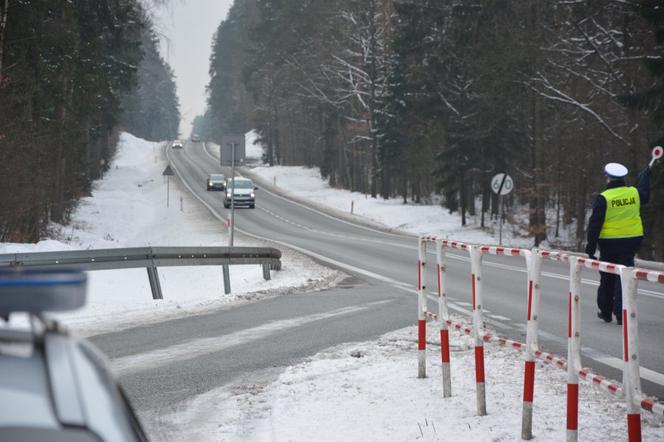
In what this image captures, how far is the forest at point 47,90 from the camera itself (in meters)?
22.3

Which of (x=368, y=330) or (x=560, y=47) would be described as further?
(x=560, y=47)

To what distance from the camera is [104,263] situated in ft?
49.0

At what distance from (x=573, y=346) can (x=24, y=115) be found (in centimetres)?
2315

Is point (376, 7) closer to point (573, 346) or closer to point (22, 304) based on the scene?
point (573, 346)

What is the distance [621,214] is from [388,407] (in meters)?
5.09

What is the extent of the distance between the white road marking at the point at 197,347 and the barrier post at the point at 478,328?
3.62 meters

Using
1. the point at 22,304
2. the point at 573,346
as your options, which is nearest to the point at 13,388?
the point at 22,304

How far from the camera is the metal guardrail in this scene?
13680 mm

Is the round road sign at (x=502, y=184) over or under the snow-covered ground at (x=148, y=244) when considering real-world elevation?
over

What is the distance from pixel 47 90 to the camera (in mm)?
29750

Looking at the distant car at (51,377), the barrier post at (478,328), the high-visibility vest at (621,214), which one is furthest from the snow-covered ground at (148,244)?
the high-visibility vest at (621,214)

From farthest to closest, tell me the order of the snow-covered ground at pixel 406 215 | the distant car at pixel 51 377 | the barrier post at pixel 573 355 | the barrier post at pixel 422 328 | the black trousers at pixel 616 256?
the snow-covered ground at pixel 406 215
the black trousers at pixel 616 256
the barrier post at pixel 422 328
the barrier post at pixel 573 355
the distant car at pixel 51 377

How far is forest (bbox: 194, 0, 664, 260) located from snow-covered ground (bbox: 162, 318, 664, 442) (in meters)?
18.6

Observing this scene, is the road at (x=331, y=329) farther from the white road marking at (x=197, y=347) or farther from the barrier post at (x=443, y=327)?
the barrier post at (x=443, y=327)
